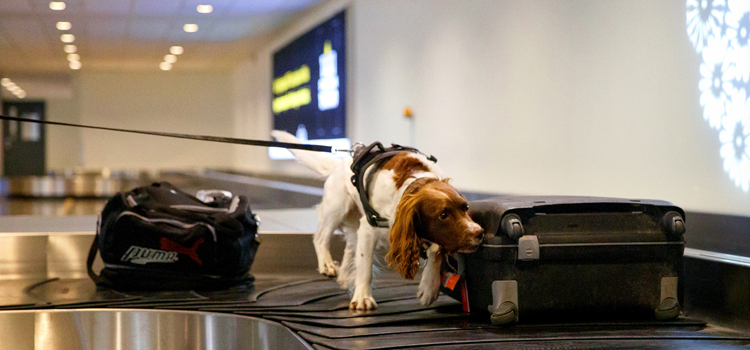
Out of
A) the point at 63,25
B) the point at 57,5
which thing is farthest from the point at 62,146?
the point at 57,5

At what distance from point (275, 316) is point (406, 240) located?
54cm

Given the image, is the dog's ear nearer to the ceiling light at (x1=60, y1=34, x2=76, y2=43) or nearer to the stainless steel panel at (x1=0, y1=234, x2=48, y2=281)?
the stainless steel panel at (x1=0, y1=234, x2=48, y2=281)

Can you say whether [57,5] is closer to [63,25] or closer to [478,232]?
[63,25]

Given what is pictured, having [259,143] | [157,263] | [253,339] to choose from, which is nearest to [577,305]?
[253,339]

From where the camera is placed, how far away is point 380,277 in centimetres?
322

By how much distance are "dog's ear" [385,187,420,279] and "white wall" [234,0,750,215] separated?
245 cm

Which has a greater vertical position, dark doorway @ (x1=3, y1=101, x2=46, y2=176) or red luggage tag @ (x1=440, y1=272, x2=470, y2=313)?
dark doorway @ (x1=3, y1=101, x2=46, y2=176)

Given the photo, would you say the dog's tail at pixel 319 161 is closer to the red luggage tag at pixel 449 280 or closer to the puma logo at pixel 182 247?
the puma logo at pixel 182 247

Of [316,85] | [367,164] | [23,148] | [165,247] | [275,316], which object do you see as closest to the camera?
[275,316]

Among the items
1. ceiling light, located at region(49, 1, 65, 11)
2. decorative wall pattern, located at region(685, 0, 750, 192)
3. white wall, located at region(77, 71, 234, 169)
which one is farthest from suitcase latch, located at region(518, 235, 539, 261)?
white wall, located at region(77, 71, 234, 169)

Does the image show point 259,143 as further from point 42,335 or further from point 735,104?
point 735,104

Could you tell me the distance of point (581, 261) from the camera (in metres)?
2.12

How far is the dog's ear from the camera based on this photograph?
2.10m

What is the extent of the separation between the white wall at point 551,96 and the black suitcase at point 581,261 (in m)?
1.90
